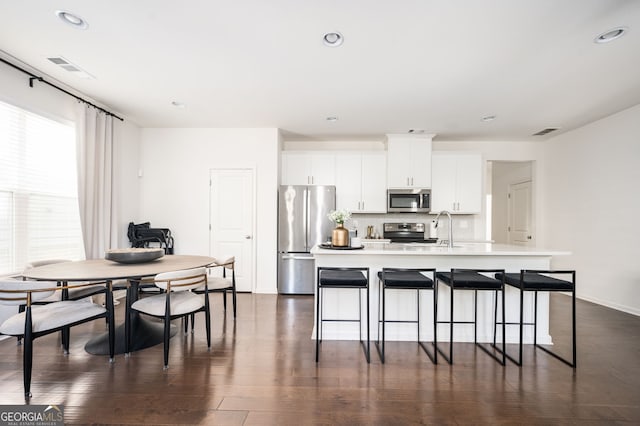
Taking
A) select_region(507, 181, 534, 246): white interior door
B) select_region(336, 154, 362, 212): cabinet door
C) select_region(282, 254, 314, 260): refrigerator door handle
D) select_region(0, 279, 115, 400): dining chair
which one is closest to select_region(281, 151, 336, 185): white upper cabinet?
Answer: select_region(336, 154, 362, 212): cabinet door

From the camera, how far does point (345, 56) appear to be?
8.78 ft

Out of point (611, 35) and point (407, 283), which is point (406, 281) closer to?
point (407, 283)

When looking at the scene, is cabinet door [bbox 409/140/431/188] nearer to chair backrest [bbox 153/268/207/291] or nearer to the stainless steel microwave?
the stainless steel microwave

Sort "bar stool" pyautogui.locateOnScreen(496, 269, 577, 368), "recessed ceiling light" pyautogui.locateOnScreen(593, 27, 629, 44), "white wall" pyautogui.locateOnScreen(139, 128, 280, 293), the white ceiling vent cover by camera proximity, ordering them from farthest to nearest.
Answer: "white wall" pyautogui.locateOnScreen(139, 128, 280, 293), the white ceiling vent cover, "bar stool" pyautogui.locateOnScreen(496, 269, 577, 368), "recessed ceiling light" pyautogui.locateOnScreen(593, 27, 629, 44)

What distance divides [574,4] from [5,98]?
192 inches

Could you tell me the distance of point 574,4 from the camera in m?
2.00

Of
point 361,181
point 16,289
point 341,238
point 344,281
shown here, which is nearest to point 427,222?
point 361,181

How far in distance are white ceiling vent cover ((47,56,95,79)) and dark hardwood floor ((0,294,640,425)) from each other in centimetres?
272

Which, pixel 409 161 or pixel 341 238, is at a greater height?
pixel 409 161

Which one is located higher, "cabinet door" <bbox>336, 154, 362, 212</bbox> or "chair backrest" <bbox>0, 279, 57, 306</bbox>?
"cabinet door" <bbox>336, 154, 362, 212</bbox>

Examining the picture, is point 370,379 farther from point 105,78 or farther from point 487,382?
point 105,78

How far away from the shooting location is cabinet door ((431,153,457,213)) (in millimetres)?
5234

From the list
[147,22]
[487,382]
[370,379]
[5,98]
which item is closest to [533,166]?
[487,382]

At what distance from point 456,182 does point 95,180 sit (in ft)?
18.3
